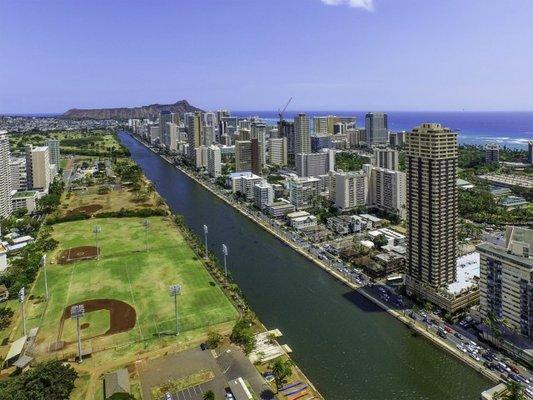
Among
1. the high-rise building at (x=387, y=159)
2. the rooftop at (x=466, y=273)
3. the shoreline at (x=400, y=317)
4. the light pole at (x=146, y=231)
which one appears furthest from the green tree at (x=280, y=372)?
the high-rise building at (x=387, y=159)

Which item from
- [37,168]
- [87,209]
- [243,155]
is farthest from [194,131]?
[87,209]

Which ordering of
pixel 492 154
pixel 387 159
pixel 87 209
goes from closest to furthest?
pixel 87 209
pixel 387 159
pixel 492 154

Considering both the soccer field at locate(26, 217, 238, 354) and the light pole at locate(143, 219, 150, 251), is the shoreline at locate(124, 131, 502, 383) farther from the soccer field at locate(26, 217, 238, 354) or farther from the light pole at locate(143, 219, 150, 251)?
the light pole at locate(143, 219, 150, 251)

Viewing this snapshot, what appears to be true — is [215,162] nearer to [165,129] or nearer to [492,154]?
→ [165,129]

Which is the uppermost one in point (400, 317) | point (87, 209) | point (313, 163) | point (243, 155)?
point (243, 155)

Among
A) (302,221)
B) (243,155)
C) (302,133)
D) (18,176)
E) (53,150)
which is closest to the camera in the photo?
(302,221)

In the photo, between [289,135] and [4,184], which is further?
[289,135]

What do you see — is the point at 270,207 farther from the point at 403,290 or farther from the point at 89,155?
the point at 89,155

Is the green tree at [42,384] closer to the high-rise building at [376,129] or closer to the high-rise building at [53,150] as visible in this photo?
the high-rise building at [53,150]
